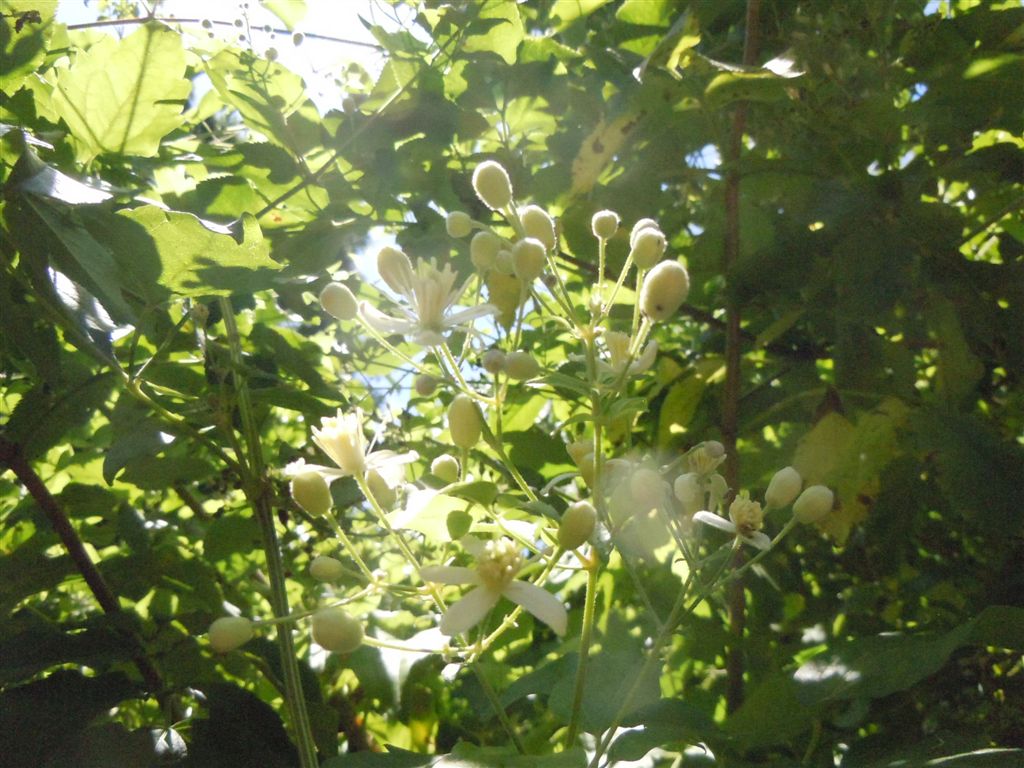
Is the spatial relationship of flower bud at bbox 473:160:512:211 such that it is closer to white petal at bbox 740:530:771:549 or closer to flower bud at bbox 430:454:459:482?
flower bud at bbox 430:454:459:482

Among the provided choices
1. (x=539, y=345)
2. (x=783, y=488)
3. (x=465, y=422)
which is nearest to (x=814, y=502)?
(x=783, y=488)

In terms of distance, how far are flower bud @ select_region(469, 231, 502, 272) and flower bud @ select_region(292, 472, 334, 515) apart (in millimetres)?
235

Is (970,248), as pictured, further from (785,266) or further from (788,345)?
(785,266)

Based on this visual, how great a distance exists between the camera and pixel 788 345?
145 cm

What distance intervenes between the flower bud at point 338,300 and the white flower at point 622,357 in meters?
0.21

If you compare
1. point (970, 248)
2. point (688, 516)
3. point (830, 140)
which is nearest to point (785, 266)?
point (830, 140)

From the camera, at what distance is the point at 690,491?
2.61 feet

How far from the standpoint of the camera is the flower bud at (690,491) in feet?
2.59

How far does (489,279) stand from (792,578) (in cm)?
83

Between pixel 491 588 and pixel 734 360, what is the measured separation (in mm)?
681

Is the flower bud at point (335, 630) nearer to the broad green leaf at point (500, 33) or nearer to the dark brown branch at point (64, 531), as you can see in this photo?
the dark brown branch at point (64, 531)

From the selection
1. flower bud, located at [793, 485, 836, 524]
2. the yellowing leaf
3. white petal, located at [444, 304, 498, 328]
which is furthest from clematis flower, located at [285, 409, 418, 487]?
the yellowing leaf

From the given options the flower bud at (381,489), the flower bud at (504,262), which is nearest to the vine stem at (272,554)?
the flower bud at (381,489)

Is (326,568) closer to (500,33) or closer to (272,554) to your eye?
(272,554)
